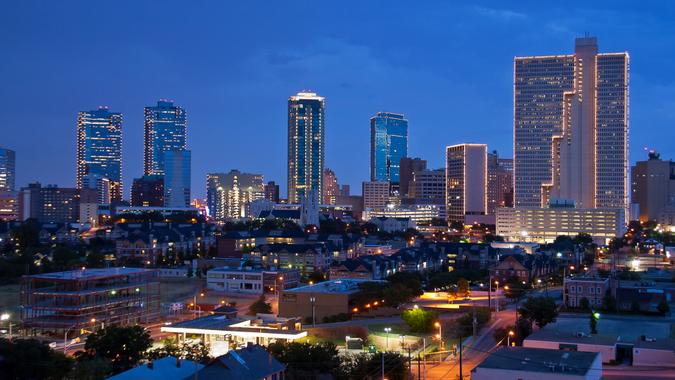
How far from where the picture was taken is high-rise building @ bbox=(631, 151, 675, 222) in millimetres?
111000

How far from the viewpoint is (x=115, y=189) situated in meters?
151

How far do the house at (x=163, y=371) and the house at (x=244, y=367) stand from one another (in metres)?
0.34

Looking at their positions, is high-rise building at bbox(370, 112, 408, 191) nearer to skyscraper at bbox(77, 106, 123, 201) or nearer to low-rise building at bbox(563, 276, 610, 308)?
skyscraper at bbox(77, 106, 123, 201)

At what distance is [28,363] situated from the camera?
50.7ft

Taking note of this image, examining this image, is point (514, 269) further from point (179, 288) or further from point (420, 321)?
point (179, 288)

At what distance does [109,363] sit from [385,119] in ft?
542

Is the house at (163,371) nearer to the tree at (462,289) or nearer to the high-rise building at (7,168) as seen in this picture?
the tree at (462,289)

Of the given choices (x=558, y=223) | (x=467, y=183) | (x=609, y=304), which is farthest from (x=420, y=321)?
(x=467, y=183)

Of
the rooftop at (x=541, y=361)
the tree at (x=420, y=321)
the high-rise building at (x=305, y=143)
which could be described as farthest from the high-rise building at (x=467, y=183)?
the rooftop at (x=541, y=361)

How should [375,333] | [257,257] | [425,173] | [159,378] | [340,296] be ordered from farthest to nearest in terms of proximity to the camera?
[425,173] → [257,257] → [340,296] → [375,333] → [159,378]

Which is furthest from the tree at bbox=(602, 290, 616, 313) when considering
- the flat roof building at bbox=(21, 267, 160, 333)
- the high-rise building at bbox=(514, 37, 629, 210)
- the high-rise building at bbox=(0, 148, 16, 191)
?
the high-rise building at bbox=(0, 148, 16, 191)

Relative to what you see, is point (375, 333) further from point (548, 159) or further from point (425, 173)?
point (425, 173)

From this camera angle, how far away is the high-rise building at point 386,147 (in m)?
177

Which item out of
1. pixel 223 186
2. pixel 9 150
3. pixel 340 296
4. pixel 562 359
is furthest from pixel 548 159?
pixel 9 150
